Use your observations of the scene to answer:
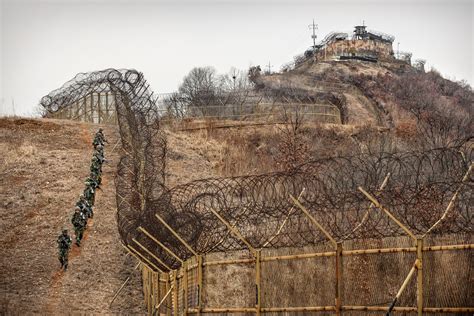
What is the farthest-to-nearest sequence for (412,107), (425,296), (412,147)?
(412,107) → (412,147) → (425,296)

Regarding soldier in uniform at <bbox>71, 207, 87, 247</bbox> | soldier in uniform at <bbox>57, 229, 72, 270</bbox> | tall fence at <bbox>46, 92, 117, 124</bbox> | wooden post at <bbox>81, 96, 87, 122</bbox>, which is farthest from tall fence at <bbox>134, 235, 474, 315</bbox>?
wooden post at <bbox>81, 96, 87, 122</bbox>

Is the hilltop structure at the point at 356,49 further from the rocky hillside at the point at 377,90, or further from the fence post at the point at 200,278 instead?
the fence post at the point at 200,278

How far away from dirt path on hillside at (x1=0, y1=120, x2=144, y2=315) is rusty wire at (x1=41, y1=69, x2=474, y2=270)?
6.82 ft

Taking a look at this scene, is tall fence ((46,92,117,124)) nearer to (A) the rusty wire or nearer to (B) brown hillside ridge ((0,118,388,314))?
(B) brown hillside ridge ((0,118,388,314))

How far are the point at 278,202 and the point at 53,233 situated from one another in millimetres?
9401

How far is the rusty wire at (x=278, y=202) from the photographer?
1598cm

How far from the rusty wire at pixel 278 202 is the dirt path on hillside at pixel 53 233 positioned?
2.08 metres

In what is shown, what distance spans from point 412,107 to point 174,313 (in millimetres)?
38627

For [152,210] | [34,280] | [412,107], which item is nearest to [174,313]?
[152,210]

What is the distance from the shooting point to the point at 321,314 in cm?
1546

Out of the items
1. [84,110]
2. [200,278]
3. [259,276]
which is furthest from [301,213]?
[84,110]

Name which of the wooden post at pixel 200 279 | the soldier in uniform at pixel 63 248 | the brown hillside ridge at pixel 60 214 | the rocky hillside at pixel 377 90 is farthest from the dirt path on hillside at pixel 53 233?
the rocky hillside at pixel 377 90

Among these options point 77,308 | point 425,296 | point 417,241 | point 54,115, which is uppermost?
point 54,115

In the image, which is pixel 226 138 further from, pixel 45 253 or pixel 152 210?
pixel 152 210
